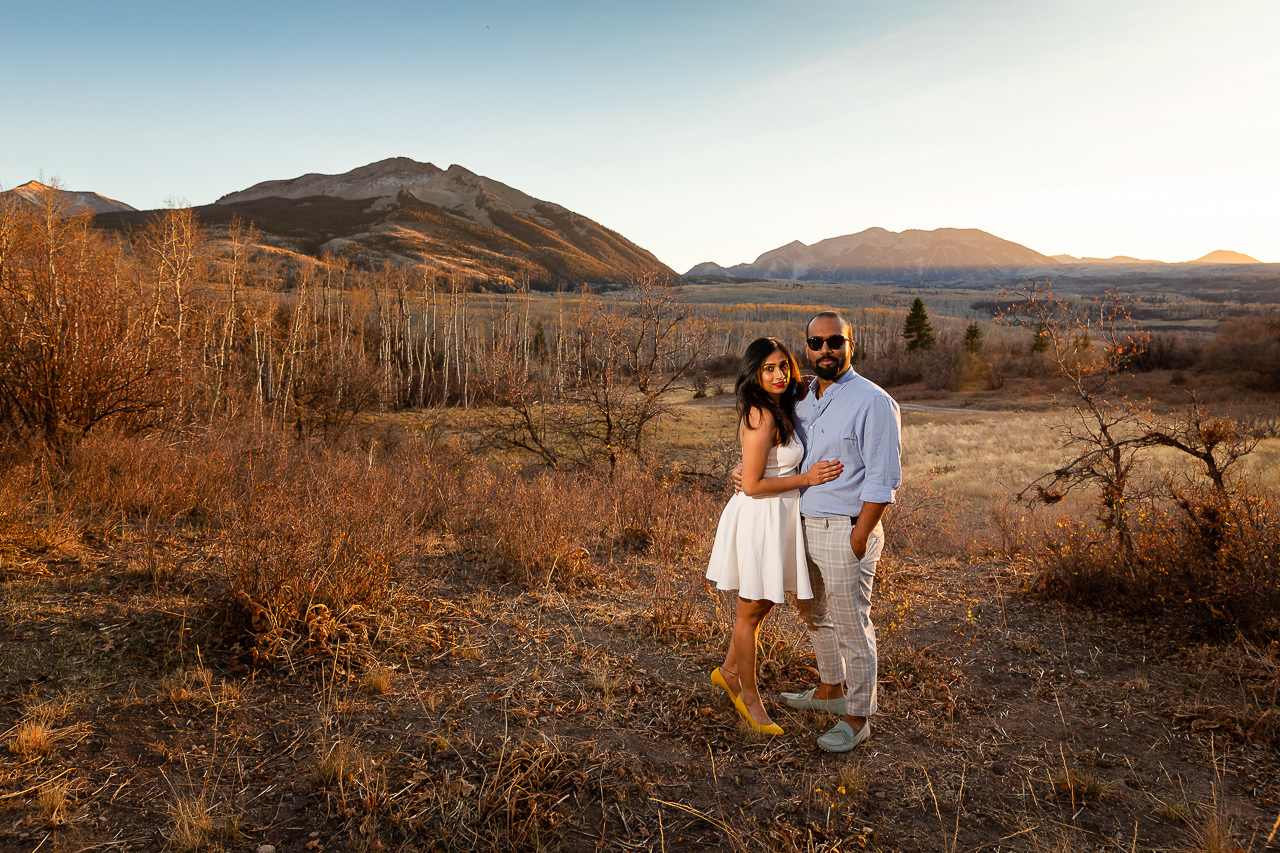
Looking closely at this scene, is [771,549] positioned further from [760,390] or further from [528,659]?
[528,659]

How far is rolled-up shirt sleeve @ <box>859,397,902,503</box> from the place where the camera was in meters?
3.13

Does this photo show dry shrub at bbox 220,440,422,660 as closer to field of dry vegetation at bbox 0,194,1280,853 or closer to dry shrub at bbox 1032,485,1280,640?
field of dry vegetation at bbox 0,194,1280,853

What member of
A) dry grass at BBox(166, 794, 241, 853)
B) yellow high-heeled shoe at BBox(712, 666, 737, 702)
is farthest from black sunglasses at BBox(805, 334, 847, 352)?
dry grass at BBox(166, 794, 241, 853)

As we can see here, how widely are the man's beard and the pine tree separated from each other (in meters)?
56.3

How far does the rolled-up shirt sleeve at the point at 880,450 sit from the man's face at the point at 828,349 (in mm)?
276

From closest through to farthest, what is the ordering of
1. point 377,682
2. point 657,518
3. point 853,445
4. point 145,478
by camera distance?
1. point 853,445
2. point 377,682
3. point 145,478
4. point 657,518

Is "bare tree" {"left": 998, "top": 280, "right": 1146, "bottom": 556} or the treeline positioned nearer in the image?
"bare tree" {"left": 998, "top": 280, "right": 1146, "bottom": 556}

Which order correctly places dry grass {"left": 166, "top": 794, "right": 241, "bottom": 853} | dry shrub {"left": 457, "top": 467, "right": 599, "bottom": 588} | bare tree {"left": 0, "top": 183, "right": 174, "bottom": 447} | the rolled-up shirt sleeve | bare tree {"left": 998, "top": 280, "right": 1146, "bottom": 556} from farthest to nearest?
1. bare tree {"left": 0, "top": 183, "right": 174, "bottom": 447}
2. dry shrub {"left": 457, "top": 467, "right": 599, "bottom": 588}
3. bare tree {"left": 998, "top": 280, "right": 1146, "bottom": 556}
4. the rolled-up shirt sleeve
5. dry grass {"left": 166, "top": 794, "right": 241, "bottom": 853}

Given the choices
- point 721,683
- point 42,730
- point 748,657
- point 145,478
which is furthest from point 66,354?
point 748,657

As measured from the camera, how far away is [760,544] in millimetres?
3434

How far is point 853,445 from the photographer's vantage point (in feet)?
10.7

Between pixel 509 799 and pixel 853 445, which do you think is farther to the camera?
pixel 853 445

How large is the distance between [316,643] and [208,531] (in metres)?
3.00

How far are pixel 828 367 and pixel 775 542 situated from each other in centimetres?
93
